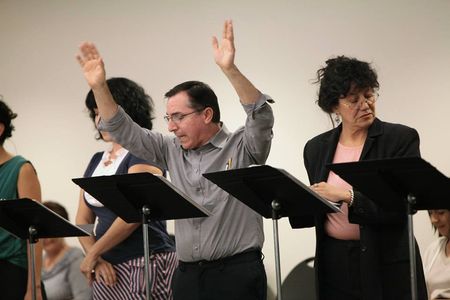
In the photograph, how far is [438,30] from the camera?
188 inches

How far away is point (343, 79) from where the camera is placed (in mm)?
3074

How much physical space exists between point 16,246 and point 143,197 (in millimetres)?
1024

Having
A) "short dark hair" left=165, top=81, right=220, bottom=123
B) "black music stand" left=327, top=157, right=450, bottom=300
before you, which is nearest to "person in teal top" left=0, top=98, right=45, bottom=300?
"short dark hair" left=165, top=81, right=220, bottom=123

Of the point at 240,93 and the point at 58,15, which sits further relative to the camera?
the point at 58,15

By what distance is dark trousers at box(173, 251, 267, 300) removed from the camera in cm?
290

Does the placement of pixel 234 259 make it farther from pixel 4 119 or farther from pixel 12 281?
pixel 4 119

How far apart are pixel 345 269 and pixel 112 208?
95 centimetres

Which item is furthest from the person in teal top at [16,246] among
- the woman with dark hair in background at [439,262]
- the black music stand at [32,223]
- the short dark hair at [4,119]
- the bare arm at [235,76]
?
the woman with dark hair in background at [439,262]

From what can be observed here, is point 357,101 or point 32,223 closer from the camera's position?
point 357,101

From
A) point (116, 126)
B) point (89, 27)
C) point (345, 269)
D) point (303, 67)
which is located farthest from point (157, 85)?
point (345, 269)

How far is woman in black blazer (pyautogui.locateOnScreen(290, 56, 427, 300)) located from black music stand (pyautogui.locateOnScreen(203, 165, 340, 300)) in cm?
14

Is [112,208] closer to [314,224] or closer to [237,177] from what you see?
[237,177]

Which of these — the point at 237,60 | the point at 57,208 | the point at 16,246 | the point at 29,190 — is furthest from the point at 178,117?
the point at 57,208

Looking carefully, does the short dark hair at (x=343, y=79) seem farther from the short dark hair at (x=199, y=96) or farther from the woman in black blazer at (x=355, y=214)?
the short dark hair at (x=199, y=96)
